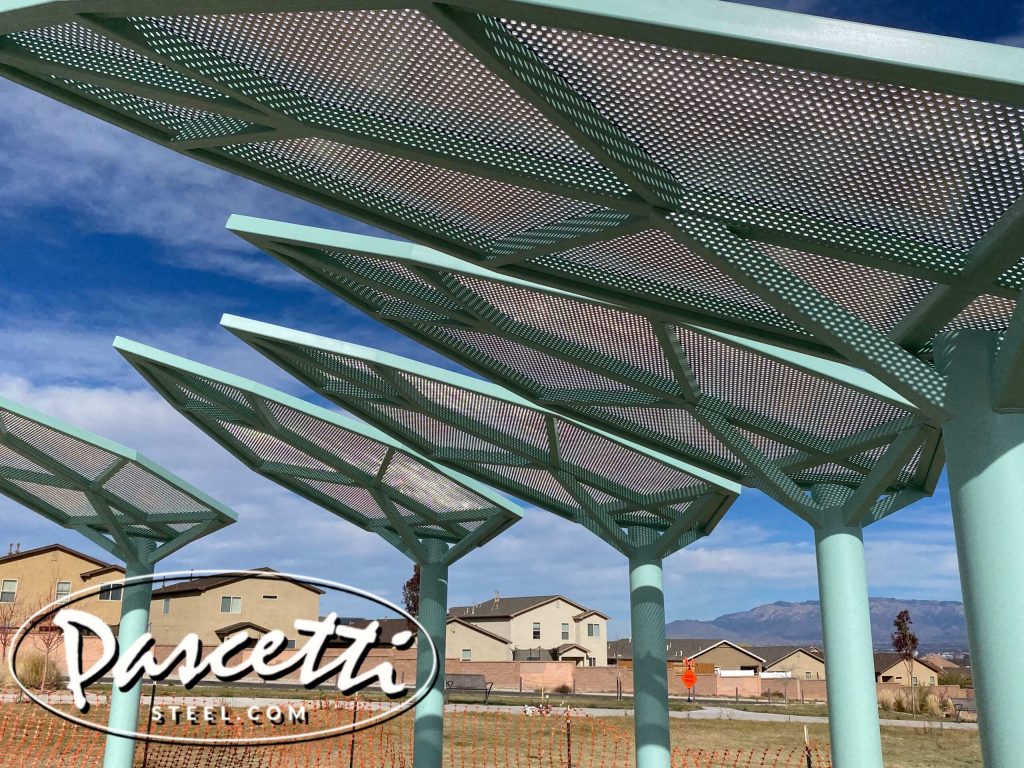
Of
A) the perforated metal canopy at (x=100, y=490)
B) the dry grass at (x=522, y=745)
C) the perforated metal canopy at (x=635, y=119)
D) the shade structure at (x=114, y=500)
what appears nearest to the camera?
the perforated metal canopy at (x=635, y=119)

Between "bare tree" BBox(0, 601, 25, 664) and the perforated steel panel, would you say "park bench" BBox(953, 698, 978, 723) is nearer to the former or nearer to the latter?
the perforated steel panel

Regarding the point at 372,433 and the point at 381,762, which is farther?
the point at 381,762

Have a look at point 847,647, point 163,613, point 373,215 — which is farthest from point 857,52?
point 163,613

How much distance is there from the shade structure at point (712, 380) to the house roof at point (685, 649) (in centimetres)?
7512

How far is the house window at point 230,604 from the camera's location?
2557 inches

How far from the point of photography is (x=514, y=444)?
1547cm

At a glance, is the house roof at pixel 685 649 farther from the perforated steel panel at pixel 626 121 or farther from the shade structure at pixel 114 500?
the perforated steel panel at pixel 626 121

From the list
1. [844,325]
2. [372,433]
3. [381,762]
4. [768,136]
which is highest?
[372,433]

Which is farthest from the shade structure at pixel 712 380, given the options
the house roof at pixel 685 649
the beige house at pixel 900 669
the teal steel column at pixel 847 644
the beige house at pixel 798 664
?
the beige house at pixel 798 664

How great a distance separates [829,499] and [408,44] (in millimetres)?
8585

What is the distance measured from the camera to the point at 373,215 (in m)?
7.85

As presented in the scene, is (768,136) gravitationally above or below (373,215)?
below

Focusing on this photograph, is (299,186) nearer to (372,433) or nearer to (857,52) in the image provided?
(857,52)

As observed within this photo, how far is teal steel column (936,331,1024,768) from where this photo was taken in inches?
212
